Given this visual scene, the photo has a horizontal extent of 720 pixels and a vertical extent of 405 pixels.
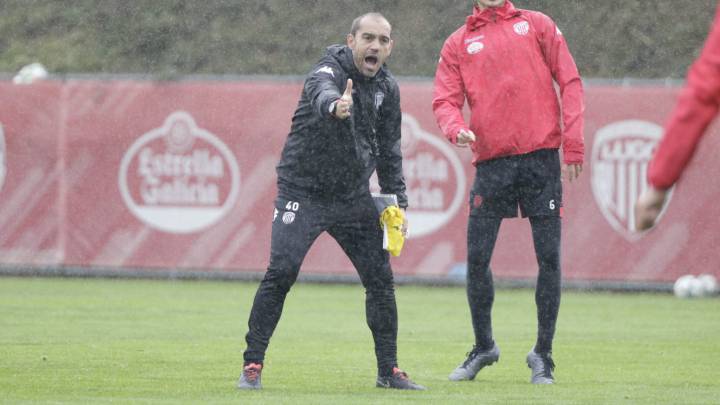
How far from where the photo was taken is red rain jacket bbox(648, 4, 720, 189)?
451 cm

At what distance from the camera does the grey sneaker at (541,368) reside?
28.2 feet

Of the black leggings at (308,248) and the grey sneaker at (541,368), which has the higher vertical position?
the black leggings at (308,248)

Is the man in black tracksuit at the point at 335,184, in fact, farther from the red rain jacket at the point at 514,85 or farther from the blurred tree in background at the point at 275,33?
the blurred tree in background at the point at 275,33

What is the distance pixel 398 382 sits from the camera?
8250 mm

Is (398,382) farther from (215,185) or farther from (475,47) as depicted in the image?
(215,185)

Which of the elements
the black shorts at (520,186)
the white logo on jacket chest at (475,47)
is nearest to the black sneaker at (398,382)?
the black shorts at (520,186)

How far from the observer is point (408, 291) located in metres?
17.1

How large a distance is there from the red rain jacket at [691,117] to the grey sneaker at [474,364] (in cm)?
439

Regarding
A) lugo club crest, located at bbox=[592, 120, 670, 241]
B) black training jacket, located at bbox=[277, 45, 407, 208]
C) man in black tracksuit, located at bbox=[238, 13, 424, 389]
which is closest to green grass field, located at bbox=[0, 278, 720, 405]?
man in black tracksuit, located at bbox=[238, 13, 424, 389]

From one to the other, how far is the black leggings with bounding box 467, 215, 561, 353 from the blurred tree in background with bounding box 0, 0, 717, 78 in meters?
13.5

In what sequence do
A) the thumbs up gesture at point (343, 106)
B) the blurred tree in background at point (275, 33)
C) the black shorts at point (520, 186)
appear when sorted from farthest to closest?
the blurred tree in background at point (275, 33) < the black shorts at point (520, 186) < the thumbs up gesture at point (343, 106)

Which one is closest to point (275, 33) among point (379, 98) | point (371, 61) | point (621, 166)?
point (621, 166)

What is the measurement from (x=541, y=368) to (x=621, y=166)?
850 cm

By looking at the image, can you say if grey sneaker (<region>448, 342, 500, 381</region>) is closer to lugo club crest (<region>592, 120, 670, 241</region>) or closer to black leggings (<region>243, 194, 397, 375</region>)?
black leggings (<region>243, 194, 397, 375</region>)
